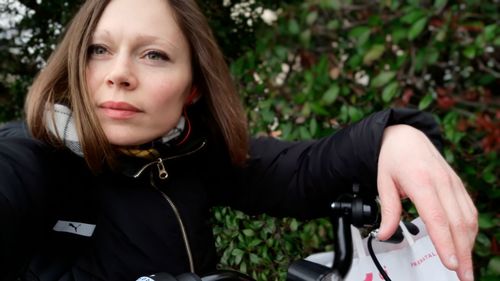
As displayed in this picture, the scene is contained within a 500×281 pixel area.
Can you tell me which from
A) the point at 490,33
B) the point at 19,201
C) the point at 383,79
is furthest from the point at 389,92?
the point at 19,201

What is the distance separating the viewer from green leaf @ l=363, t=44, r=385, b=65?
178 centimetres

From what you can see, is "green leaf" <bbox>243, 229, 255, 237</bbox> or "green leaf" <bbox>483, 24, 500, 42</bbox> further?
"green leaf" <bbox>483, 24, 500, 42</bbox>

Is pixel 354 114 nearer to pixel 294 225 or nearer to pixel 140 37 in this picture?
pixel 294 225

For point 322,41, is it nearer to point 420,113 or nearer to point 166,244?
point 420,113

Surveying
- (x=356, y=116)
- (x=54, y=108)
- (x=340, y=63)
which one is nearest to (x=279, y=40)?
(x=340, y=63)

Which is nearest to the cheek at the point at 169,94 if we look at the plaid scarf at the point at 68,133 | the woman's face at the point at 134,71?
the woman's face at the point at 134,71

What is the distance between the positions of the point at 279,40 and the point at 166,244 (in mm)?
1208

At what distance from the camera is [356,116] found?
1.65 meters

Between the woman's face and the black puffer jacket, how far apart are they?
10cm

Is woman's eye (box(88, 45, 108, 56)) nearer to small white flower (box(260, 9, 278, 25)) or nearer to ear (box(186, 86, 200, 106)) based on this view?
ear (box(186, 86, 200, 106))

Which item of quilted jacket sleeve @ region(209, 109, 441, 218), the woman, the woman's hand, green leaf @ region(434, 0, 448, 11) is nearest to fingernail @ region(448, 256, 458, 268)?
the woman's hand

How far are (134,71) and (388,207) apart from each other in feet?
1.98

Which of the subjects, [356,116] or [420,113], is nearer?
[420,113]

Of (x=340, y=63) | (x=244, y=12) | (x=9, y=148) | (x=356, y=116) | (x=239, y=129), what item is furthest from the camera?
(x=244, y=12)
